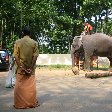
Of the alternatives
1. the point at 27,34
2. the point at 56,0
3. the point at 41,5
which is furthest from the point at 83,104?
the point at 56,0

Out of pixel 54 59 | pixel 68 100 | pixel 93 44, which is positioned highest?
pixel 93 44

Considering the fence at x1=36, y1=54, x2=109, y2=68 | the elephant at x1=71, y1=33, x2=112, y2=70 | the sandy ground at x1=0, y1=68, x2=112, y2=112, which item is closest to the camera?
the sandy ground at x1=0, y1=68, x2=112, y2=112

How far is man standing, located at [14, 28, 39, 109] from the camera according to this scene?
9.12 metres

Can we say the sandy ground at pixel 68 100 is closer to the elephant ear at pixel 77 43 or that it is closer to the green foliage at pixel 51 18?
the elephant ear at pixel 77 43

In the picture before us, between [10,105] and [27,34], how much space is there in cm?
177

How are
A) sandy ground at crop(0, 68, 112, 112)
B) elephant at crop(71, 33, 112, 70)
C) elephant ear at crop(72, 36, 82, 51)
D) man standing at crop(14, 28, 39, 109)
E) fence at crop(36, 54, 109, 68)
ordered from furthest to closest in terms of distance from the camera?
1. fence at crop(36, 54, 109, 68)
2. elephant at crop(71, 33, 112, 70)
3. elephant ear at crop(72, 36, 82, 51)
4. man standing at crop(14, 28, 39, 109)
5. sandy ground at crop(0, 68, 112, 112)

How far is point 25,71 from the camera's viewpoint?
30.2ft

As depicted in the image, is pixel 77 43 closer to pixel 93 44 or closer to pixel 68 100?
pixel 93 44

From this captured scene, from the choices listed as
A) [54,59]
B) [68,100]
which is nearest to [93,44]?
[54,59]

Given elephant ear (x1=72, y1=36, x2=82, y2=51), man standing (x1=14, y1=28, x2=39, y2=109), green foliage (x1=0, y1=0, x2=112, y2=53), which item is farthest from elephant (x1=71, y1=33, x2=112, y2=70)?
man standing (x1=14, y1=28, x2=39, y2=109)

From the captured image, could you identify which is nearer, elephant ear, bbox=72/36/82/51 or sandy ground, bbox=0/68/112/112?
sandy ground, bbox=0/68/112/112

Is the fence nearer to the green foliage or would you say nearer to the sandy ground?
the green foliage

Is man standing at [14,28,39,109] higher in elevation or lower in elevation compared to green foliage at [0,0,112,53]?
lower

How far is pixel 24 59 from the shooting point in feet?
30.5
